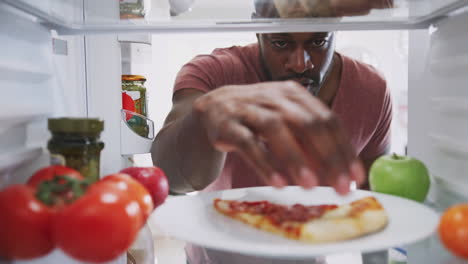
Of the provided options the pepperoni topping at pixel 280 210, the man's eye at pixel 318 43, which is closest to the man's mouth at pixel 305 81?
the man's eye at pixel 318 43

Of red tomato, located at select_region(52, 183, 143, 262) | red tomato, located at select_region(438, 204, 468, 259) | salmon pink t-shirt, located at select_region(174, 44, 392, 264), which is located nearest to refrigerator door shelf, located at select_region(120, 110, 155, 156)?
salmon pink t-shirt, located at select_region(174, 44, 392, 264)

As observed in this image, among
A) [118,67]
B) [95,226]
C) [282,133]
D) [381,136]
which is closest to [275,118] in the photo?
[282,133]

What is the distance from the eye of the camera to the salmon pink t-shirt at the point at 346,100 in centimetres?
167

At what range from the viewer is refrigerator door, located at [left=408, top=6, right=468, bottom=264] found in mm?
998

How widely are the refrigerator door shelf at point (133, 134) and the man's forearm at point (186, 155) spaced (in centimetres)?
13

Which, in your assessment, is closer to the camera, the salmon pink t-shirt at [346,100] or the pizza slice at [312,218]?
the pizza slice at [312,218]

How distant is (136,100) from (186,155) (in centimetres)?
49

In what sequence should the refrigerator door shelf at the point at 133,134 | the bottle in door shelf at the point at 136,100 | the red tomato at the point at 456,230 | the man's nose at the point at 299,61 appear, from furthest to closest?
the bottle in door shelf at the point at 136,100 → the refrigerator door shelf at the point at 133,134 → the man's nose at the point at 299,61 → the red tomato at the point at 456,230

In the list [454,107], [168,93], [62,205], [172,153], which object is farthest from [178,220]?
[168,93]

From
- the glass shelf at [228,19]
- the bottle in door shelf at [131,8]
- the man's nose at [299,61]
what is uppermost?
the bottle in door shelf at [131,8]

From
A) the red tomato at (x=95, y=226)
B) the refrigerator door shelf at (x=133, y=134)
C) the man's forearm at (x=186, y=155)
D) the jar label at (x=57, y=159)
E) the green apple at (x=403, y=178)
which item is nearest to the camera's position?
the red tomato at (x=95, y=226)

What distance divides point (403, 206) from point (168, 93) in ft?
11.0

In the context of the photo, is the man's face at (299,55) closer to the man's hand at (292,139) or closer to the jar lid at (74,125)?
the man's hand at (292,139)

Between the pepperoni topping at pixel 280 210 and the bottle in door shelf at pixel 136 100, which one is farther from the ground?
the bottle in door shelf at pixel 136 100
